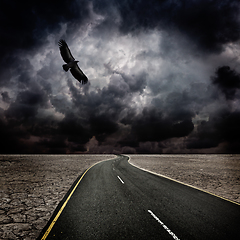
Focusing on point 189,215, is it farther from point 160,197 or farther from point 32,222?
point 32,222

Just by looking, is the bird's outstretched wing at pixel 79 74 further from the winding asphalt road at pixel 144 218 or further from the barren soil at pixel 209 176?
the barren soil at pixel 209 176

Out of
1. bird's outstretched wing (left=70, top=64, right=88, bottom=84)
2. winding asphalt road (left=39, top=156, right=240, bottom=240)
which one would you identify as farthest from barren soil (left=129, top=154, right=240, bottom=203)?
bird's outstretched wing (left=70, top=64, right=88, bottom=84)

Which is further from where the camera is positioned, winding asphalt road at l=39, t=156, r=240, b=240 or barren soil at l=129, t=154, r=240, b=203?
barren soil at l=129, t=154, r=240, b=203

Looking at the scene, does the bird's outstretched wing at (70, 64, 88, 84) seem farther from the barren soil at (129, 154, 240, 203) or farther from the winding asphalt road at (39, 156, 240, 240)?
the barren soil at (129, 154, 240, 203)

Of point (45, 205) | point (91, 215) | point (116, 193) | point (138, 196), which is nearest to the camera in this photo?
point (91, 215)

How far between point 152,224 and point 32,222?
4098 millimetres

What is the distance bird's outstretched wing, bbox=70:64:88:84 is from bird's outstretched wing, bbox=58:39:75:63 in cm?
64

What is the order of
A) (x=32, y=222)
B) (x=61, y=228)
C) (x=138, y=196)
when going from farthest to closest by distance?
(x=138, y=196) < (x=32, y=222) < (x=61, y=228)

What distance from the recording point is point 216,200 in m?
6.89

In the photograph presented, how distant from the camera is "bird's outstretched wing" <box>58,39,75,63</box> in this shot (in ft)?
30.9

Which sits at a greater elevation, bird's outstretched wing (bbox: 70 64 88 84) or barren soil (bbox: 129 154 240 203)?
bird's outstretched wing (bbox: 70 64 88 84)

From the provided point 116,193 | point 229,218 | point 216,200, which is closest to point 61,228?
point 116,193

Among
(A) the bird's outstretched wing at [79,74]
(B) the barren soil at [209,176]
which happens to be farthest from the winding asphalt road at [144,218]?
(A) the bird's outstretched wing at [79,74]

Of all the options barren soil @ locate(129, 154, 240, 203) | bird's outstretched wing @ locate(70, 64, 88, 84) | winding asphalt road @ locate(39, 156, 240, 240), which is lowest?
barren soil @ locate(129, 154, 240, 203)
